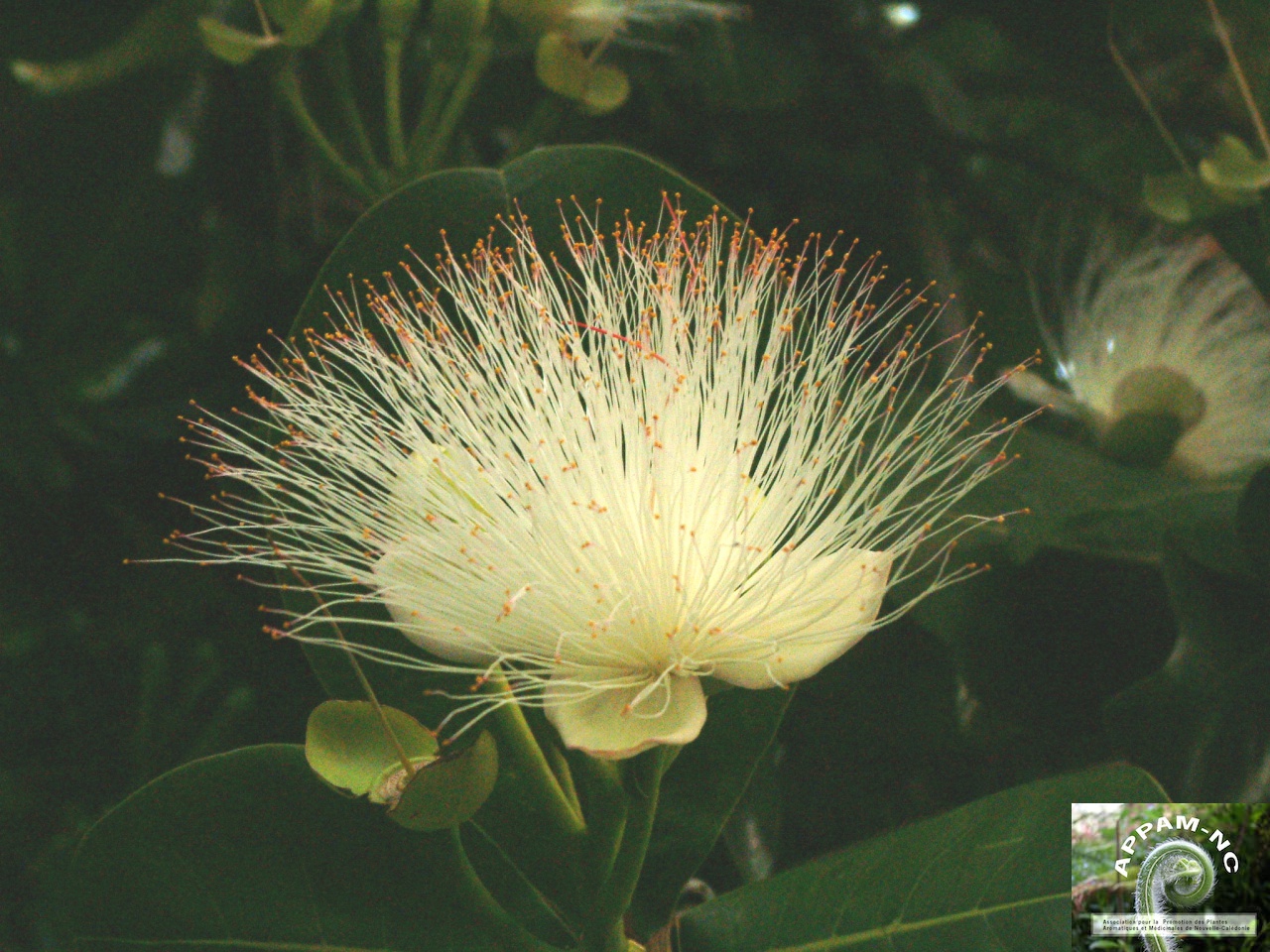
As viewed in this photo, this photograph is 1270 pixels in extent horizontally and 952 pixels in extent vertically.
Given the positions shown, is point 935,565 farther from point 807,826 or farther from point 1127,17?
point 1127,17

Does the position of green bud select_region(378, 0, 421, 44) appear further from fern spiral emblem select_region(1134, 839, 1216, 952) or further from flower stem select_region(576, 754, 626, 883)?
fern spiral emblem select_region(1134, 839, 1216, 952)

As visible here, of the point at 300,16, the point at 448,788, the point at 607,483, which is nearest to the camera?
the point at 448,788

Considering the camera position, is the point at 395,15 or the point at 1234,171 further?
the point at 395,15

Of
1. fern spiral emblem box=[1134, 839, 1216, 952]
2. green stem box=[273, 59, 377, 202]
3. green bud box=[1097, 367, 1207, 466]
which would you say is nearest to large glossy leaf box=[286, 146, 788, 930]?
fern spiral emblem box=[1134, 839, 1216, 952]

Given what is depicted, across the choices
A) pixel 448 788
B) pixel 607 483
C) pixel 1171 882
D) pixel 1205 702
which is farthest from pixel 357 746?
pixel 1205 702

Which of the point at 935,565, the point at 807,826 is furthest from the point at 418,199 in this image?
the point at 807,826

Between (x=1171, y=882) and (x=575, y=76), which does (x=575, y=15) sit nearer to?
(x=575, y=76)

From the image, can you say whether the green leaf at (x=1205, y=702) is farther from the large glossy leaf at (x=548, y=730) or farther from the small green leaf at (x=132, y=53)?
the small green leaf at (x=132, y=53)
